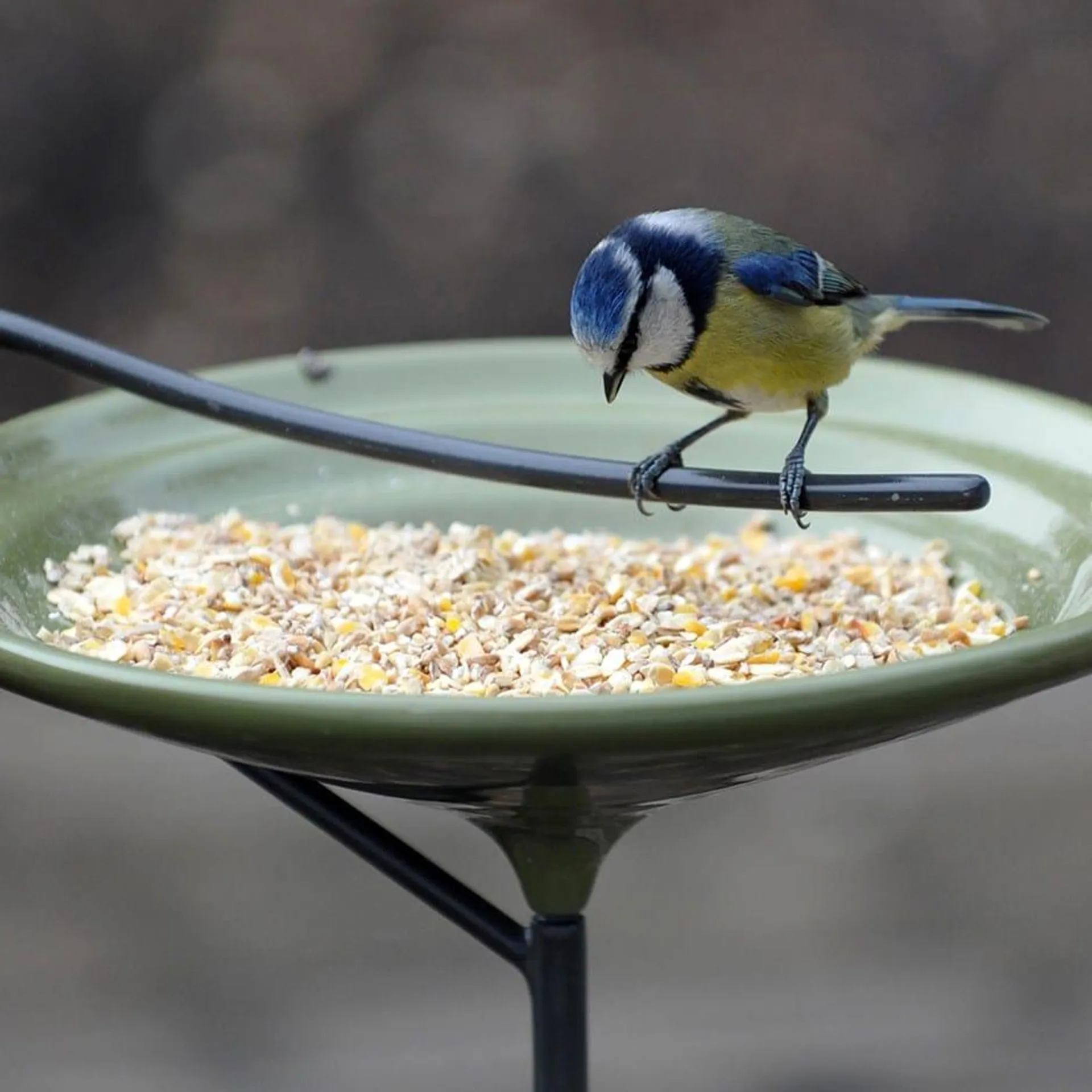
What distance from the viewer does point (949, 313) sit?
1.84 meters

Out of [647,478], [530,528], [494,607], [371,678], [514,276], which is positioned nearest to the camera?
[371,678]

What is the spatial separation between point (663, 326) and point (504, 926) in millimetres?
559

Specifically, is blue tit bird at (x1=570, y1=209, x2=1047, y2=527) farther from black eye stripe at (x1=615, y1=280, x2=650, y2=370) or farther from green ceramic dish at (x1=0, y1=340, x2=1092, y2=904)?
green ceramic dish at (x1=0, y1=340, x2=1092, y2=904)

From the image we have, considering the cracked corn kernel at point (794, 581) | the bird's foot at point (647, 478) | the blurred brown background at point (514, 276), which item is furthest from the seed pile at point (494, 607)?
the blurred brown background at point (514, 276)

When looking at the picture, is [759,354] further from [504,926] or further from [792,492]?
[504,926]

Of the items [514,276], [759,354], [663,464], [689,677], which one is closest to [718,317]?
[759,354]

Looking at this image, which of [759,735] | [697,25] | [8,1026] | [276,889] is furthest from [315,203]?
[759,735]

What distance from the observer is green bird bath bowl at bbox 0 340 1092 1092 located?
1.01 m

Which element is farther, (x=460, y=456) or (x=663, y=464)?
(x=663, y=464)

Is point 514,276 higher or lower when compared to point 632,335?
higher

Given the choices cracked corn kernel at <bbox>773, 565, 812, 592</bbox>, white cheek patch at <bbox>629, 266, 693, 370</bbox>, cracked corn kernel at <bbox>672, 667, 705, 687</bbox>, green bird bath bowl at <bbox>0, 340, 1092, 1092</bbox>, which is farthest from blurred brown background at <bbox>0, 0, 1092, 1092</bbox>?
cracked corn kernel at <bbox>672, 667, 705, 687</bbox>

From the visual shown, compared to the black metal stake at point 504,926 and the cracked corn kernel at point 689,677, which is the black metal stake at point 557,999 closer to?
the black metal stake at point 504,926

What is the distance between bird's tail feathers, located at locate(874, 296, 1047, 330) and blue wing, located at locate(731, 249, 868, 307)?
109mm

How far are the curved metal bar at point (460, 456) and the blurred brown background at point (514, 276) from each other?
1863mm
